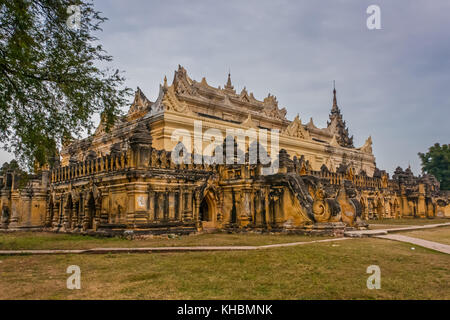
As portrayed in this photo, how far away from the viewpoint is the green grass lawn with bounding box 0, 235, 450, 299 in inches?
242

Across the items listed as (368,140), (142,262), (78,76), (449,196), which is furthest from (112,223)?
(368,140)

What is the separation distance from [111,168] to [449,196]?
98.3 ft

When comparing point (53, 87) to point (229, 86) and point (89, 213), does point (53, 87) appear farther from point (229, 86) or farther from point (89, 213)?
point (229, 86)

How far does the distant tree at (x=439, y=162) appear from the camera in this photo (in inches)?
2089

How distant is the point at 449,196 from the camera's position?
3450 centimetres

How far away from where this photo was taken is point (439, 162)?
54188 mm

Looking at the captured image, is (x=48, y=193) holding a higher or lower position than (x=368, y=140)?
lower

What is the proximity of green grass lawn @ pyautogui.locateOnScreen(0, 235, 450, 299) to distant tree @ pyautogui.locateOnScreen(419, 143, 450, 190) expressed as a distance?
4827 centimetres

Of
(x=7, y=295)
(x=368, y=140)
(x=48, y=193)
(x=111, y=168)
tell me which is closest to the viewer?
(x=7, y=295)

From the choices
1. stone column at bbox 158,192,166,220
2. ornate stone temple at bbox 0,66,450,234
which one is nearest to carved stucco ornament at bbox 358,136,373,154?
ornate stone temple at bbox 0,66,450,234

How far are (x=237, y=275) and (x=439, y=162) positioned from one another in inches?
2166

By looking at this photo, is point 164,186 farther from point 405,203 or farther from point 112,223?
point 405,203

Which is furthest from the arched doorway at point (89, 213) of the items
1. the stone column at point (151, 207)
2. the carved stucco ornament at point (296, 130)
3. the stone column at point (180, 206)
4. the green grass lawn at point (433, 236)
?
the carved stucco ornament at point (296, 130)
